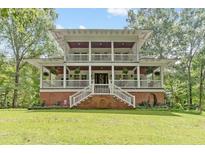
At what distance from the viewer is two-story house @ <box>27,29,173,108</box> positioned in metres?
18.1

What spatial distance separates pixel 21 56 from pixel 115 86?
1208cm

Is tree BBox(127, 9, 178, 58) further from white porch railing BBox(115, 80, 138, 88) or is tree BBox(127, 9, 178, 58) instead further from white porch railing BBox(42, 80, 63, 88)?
white porch railing BBox(42, 80, 63, 88)

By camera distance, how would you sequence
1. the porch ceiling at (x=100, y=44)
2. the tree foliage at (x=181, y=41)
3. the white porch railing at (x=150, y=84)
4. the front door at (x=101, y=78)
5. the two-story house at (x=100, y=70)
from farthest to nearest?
the tree foliage at (x=181, y=41)
the front door at (x=101, y=78)
the porch ceiling at (x=100, y=44)
the white porch railing at (x=150, y=84)
the two-story house at (x=100, y=70)

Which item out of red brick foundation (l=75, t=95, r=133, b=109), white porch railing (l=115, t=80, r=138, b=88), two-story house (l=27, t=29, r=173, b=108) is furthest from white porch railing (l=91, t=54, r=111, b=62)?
red brick foundation (l=75, t=95, r=133, b=109)

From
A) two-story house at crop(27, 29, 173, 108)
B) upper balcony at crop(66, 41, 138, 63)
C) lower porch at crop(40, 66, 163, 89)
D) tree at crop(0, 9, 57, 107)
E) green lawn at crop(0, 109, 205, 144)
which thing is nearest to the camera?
green lawn at crop(0, 109, 205, 144)

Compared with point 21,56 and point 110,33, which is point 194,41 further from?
point 21,56

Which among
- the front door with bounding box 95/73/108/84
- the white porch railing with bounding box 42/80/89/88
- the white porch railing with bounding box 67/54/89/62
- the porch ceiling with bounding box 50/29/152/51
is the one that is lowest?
the white porch railing with bounding box 42/80/89/88

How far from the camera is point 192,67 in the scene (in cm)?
2628

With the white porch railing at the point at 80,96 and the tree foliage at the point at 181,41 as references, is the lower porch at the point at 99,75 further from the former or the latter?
the tree foliage at the point at 181,41

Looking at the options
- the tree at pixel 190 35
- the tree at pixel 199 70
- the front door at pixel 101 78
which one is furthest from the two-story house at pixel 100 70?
the tree at pixel 190 35

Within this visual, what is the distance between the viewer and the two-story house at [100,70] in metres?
18.1

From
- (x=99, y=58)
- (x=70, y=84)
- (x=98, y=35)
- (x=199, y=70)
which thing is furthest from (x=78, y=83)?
(x=199, y=70)
